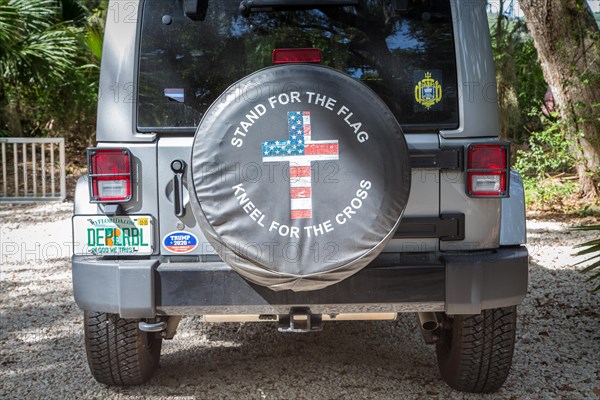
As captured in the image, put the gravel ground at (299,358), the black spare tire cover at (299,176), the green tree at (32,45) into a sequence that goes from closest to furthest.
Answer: the black spare tire cover at (299,176) < the gravel ground at (299,358) < the green tree at (32,45)

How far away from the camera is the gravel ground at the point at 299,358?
3.52m

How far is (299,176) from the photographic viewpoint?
8.64 feet

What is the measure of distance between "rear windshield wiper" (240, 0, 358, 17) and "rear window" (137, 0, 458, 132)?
0.9 inches

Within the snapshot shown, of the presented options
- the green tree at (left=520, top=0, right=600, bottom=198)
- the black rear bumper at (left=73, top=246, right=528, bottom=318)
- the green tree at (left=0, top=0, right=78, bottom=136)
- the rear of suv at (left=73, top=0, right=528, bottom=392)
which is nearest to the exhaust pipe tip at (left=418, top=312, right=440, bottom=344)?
the rear of suv at (left=73, top=0, right=528, bottom=392)

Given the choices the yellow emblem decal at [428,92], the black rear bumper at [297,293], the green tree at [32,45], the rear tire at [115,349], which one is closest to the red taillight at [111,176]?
the black rear bumper at [297,293]

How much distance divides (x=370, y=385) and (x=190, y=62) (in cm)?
184

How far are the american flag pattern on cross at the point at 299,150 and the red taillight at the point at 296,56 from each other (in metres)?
0.51

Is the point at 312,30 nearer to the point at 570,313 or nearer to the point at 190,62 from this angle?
the point at 190,62

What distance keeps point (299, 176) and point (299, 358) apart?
5.65 feet

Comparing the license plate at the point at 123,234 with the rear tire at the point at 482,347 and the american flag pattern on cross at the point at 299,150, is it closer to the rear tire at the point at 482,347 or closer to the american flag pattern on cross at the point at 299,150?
the american flag pattern on cross at the point at 299,150

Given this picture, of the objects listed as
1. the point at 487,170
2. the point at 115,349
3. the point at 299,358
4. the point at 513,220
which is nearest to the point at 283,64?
the point at 487,170

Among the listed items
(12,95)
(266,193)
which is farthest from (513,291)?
(12,95)

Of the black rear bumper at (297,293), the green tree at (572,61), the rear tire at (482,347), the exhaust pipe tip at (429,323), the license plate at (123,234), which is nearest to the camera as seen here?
the black rear bumper at (297,293)

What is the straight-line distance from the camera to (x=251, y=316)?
3104 millimetres
